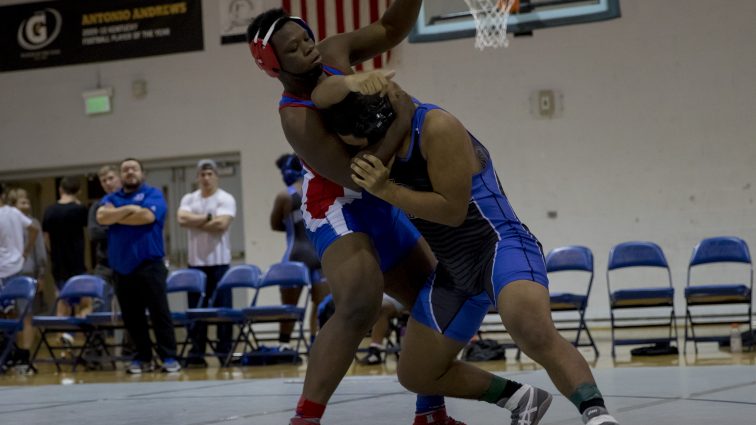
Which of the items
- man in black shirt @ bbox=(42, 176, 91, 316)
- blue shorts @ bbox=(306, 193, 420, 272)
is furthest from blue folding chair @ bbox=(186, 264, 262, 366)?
blue shorts @ bbox=(306, 193, 420, 272)

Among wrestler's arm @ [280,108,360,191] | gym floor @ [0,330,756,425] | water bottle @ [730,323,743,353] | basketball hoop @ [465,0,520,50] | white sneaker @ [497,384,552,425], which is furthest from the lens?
basketball hoop @ [465,0,520,50]

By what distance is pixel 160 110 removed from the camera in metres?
13.6

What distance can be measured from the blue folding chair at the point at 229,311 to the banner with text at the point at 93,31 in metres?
4.41

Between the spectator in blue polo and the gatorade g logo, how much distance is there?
18.4 feet

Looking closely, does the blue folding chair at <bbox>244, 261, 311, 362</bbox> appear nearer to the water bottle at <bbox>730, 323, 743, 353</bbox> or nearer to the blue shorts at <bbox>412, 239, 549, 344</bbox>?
the water bottle at <bbox>730, 323, 743, 353</bbox>

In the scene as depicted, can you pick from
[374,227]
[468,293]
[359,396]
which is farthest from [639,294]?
[468,293]

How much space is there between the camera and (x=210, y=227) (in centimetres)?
1016

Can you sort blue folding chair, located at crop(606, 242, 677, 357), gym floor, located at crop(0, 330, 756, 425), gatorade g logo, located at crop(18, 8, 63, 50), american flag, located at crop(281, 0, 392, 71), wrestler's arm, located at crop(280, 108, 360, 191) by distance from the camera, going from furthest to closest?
gatorade g logo, located at crop(18, 8, 63, 50)
american flag, located at crop(281, 0, 392, 71)
blue folding chair, located at crop(606, 242, 677, 357)
gym floor, located at crop(0, 330, 756, 425)
wrestler's arm, located at crop(280, 108, 360, 191)

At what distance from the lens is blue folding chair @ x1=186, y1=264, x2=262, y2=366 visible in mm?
9438

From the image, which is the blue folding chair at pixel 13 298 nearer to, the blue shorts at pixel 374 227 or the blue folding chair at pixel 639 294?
the blue folding chair at pixel 639 294

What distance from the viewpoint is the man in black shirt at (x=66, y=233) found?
1102 cm

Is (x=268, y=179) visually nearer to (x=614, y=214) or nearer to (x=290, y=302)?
(x=290, y=302)

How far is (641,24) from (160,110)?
6196mm

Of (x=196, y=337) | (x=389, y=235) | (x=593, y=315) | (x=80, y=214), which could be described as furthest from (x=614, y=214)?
(x=389, y=235)
